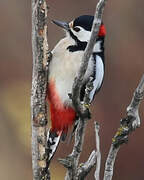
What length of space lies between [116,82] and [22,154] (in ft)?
2.64

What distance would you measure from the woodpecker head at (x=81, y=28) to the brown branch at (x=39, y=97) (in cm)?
28

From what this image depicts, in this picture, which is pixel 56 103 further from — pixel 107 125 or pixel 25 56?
pixel 25 56

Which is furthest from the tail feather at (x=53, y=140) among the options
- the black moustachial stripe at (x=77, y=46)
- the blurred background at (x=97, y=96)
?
the blurred background at (x=97, y=96)

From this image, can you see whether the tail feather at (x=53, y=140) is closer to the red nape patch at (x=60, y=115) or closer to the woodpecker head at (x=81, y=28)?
the red nape patch at (x=60, y=115)

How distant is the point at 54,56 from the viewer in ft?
7.02

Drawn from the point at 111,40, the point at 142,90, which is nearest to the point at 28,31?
the point at 111,40

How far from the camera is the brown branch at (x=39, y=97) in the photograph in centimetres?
185

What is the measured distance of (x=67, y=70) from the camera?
7.04ft

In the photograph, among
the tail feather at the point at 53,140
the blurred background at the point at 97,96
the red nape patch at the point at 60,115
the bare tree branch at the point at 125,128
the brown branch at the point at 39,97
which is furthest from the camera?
the blurred background at the point at 97,96

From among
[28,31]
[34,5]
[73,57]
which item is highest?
[28,31]

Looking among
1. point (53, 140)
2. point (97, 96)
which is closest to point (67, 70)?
point (53, 140)

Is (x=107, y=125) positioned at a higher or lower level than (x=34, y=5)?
lower

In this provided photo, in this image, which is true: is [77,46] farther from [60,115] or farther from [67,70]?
[60,115]

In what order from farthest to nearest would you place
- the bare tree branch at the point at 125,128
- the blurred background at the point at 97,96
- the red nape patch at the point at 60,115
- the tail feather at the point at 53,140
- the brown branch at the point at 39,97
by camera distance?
the blurred background at the point at 97,96 < the red nape patch at the point at 60,115 < the tail feather at the point at 53,140 < the brown branch at the point at 39,97 < the bare tree branch at the point at 125,128
